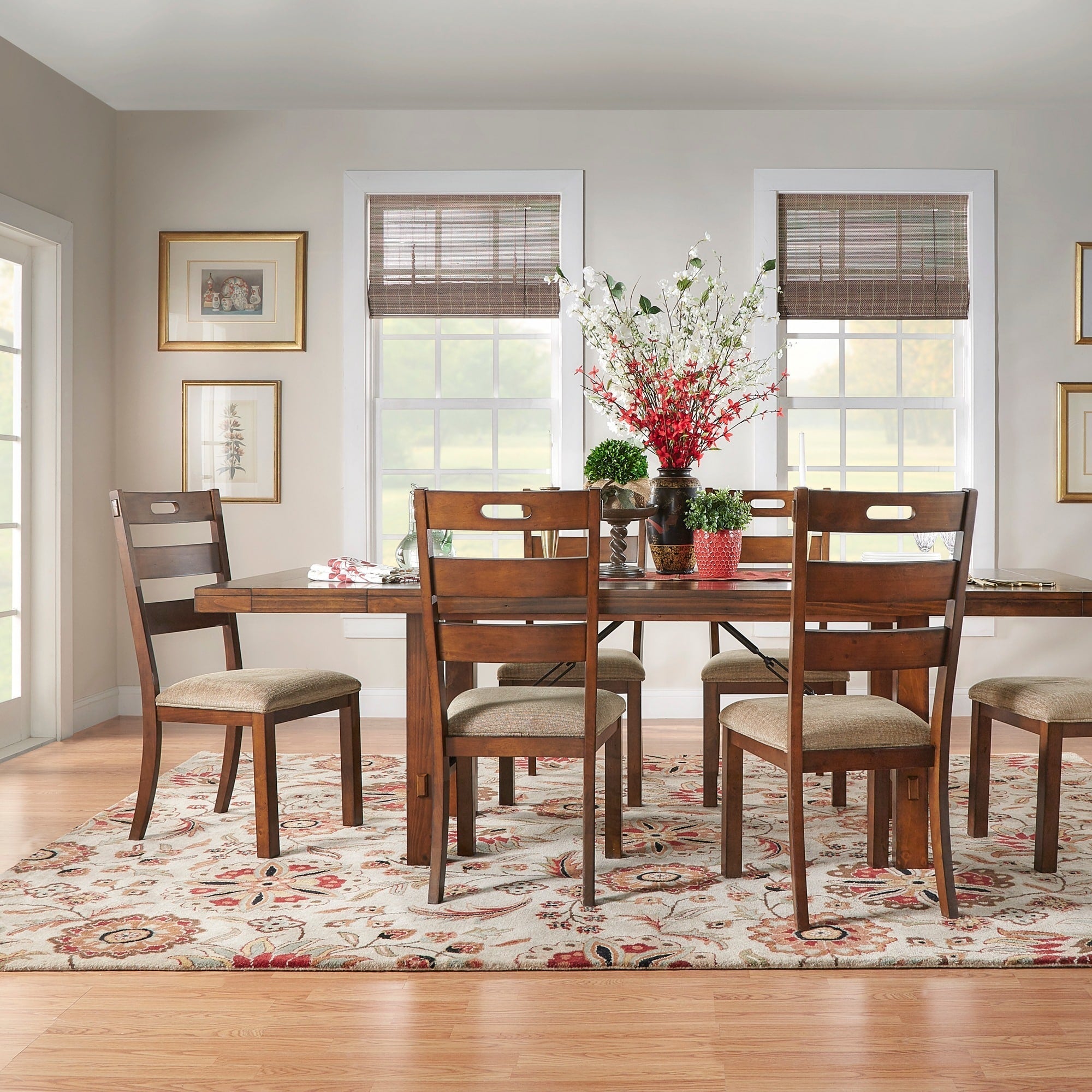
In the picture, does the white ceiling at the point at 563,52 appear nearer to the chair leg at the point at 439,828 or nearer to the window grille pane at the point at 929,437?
the window grille pane at the point at 929,437

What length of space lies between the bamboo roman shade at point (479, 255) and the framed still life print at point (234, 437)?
796 millimetres

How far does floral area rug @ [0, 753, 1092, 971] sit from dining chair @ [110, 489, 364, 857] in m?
0.11

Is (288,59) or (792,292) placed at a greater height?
(288,59)

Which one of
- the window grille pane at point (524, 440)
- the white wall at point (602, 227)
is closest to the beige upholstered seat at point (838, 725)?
the white wall at point (602, 227)

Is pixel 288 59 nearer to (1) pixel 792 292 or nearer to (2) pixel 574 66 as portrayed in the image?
(2) pixel 574 66

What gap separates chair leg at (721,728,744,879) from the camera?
2.63 meters

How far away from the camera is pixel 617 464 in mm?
2889

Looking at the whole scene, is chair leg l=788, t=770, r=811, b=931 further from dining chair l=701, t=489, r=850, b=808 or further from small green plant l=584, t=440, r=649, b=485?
small green plant l=584, t=440, r=649, b=485

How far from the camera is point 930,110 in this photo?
15.7 ft

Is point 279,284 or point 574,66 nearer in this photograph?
point 574,66

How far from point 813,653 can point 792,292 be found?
9.56 feet

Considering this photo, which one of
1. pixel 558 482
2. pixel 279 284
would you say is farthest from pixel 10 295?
pixel 558 482

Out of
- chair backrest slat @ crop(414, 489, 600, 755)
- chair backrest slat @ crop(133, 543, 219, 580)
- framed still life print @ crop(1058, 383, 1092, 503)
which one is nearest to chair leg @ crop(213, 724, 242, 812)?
chair backrest slat @ crop(133, 543, 219, 580)

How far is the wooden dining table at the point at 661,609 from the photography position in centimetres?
246
